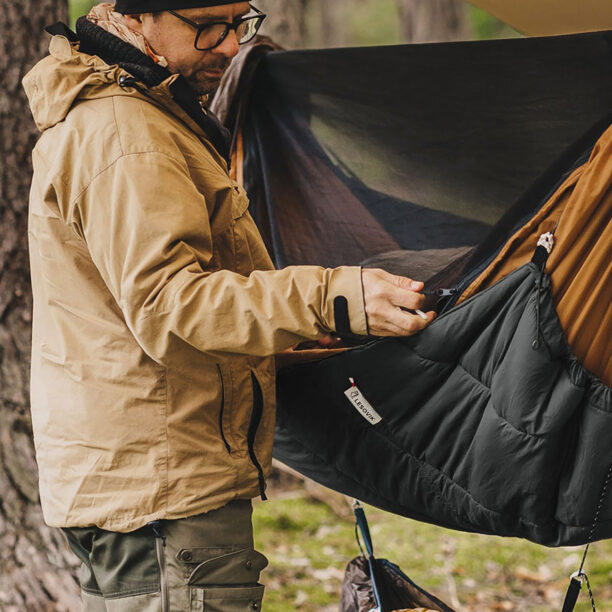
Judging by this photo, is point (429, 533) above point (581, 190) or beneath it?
beneath

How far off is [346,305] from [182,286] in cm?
31

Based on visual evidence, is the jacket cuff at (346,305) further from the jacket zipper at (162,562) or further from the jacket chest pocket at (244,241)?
the jacket zipper at (162,562)

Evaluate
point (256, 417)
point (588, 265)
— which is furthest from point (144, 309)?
point (588, 265)

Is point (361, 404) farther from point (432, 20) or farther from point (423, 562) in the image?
point (432, 20)

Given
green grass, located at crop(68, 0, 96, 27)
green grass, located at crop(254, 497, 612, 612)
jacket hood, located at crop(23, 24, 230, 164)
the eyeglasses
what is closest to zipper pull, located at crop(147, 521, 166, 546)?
jacket hood, located at crop(23, 24, 230, 164)

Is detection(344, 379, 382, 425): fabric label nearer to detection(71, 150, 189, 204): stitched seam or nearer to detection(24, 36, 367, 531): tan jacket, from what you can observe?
detection(24, 36, 367, 531): tan jacket

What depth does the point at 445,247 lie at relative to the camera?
2500 millimetres

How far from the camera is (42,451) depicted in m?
1.92

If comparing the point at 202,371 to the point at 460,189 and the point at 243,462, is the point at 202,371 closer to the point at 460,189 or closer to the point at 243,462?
the point at 243,462

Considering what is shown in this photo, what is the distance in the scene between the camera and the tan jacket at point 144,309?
1.62 meters

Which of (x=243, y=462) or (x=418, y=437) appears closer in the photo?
(x=243, y=462)

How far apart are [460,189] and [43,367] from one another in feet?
4.29

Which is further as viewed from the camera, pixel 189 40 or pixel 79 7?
pixel 79 7

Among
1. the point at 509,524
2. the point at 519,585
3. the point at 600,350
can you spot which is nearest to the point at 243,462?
the point at 509,524
